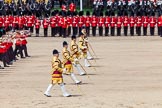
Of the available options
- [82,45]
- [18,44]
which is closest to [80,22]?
[18,44]

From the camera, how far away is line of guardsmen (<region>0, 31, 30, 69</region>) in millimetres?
31797

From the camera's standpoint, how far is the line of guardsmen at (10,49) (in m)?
31.8

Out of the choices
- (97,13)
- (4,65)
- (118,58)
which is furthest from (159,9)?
(4,65)

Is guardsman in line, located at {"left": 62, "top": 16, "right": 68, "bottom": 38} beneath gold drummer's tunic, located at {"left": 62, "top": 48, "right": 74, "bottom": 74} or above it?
beneath

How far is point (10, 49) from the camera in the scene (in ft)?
109

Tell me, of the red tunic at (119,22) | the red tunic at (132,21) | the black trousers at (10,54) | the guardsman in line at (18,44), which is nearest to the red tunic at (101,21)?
the red tunic at (119,22)

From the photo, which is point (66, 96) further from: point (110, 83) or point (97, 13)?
point (97, 13)

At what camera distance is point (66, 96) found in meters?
24.2

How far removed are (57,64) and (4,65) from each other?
8.58 metres

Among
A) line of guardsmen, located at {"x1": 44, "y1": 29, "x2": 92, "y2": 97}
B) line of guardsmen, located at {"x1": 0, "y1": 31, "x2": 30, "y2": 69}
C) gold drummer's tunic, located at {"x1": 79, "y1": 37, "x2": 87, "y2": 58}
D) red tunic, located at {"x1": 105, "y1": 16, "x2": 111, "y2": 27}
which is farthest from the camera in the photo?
red tunic, located at {"x1": 105, "y1": 16, "x2": 111, "y2": 27}

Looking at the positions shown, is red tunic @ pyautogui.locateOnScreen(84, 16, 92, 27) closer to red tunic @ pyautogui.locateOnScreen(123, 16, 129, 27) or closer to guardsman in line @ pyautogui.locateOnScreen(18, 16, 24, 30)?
red tunic @ pyautogui.locateOnScreen(123, 16, 129, 27)

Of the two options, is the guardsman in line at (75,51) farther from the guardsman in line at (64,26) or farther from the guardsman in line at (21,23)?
the guardsman in line at (21,23)

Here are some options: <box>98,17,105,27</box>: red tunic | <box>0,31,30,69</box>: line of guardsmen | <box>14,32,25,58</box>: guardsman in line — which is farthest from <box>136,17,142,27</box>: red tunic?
<box>14,32,25,58</box>: guardsman in line

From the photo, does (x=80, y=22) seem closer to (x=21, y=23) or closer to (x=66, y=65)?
(x=21, y=23)
